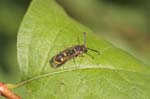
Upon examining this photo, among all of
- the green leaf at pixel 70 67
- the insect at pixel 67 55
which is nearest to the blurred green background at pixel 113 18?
the green leaf at pixel 70 67

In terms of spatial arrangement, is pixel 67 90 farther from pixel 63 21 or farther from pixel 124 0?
pixel 124 0

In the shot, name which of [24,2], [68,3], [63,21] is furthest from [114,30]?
[63,21]

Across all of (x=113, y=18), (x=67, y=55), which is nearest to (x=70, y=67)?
(x=67, y=55)

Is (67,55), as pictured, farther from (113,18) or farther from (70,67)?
(113,18)

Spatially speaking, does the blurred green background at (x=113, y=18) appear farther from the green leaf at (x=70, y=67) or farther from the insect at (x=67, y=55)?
the insect at (x=67, y=55)

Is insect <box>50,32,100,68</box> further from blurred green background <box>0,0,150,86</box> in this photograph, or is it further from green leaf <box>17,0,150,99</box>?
blurred green background <box>0,0,150,86</box>

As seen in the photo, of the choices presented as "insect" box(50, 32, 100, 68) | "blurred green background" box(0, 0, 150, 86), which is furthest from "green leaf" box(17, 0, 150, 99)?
"blurred green background" box(0, 0, 150, 86)
